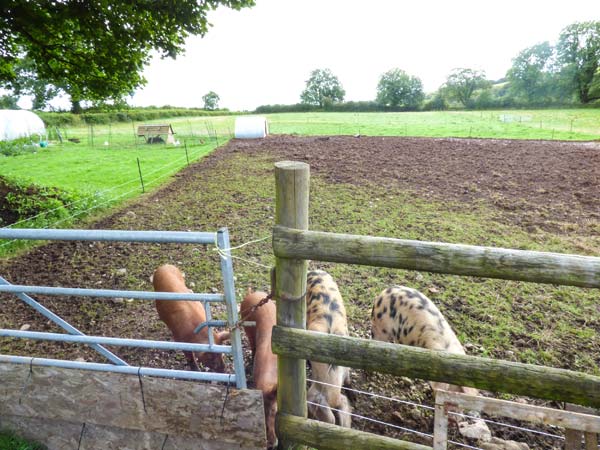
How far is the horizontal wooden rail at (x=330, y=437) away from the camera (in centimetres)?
228

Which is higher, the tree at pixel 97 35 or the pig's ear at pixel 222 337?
the tree at pixel 97 35

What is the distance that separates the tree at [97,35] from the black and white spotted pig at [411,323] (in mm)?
6095

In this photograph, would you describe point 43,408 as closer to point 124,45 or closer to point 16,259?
point 16,259

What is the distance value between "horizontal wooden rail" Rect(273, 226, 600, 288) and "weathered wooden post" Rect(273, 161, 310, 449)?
91mm

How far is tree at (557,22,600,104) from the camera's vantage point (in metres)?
54.6

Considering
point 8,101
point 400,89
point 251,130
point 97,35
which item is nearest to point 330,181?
point 97,35

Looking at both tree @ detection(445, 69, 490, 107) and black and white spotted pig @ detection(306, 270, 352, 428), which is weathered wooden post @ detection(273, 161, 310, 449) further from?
tree @ detection(445, 69, 490, 107)

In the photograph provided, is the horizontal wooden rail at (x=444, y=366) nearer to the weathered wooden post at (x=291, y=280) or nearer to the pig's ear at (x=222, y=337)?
the weathered wooden post at (x=291, y=280)

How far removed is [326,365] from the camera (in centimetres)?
308

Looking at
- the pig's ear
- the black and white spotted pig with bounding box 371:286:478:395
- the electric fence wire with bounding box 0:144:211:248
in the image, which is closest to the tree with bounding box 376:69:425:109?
the electric fence wire with bounding box 0:144:211:248

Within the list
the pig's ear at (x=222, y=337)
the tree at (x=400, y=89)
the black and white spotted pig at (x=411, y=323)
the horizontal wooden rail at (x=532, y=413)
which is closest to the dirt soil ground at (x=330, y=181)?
the black and white spotted pig at (x=411, y=323)

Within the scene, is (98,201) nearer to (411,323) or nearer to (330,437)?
(411,323)

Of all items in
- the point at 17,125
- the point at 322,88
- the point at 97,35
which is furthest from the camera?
the point at 322,88

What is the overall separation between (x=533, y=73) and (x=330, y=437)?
74.9 m
